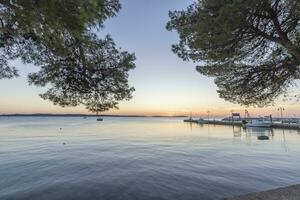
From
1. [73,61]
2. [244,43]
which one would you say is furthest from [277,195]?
[73,61]

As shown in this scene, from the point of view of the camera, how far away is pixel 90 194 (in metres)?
12.9

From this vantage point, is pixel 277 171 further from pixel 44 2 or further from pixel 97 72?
pixel 44 2

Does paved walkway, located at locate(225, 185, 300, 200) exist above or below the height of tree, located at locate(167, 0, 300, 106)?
below

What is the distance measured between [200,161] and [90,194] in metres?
12.9

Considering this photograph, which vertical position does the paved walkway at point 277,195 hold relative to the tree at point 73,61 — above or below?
below

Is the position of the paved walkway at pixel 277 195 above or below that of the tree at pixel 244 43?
below

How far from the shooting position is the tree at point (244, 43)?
30.4ft

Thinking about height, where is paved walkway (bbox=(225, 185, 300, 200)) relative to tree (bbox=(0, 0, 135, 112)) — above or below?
below

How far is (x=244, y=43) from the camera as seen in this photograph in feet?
35.3

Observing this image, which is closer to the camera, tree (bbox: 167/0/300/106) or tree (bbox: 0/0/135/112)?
tree (bbox: 0/0/135/112)

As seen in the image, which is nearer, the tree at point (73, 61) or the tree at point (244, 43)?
the tree at point (73, 61)

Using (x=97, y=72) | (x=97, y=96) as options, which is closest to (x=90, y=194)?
(x=97, y=96)

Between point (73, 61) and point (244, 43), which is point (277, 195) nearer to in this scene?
point (244, 43)

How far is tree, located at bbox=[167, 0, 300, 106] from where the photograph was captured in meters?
9.26
